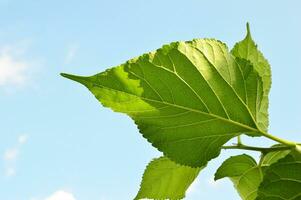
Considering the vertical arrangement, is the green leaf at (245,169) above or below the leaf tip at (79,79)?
below

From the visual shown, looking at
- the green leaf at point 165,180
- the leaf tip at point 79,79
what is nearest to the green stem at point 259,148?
the green leaf at point 165,180

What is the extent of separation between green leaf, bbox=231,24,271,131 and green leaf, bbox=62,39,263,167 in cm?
2

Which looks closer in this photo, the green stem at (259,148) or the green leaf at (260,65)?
the green stem at (259,148)

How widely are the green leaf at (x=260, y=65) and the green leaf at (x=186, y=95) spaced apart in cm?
2

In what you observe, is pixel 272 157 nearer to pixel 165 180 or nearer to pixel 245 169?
pixel 245 169

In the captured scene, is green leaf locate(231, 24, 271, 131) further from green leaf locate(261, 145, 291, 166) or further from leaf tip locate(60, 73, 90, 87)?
leaf tip locate(60, 73, 90, 87)

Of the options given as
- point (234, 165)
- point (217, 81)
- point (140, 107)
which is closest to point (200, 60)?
point (217, 81)

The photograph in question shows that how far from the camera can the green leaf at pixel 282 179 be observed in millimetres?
1155

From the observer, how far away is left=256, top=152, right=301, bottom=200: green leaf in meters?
1.16

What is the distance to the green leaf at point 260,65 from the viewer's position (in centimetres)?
137

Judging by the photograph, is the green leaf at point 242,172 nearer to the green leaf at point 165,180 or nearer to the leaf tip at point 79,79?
the green leaf at point 165,180

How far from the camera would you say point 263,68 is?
138 centimetres

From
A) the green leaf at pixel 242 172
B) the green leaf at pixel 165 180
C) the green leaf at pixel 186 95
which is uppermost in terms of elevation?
the green leaf at pixel 186 95

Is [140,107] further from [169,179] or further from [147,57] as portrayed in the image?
[169,179]
